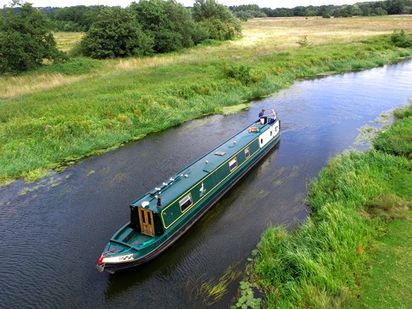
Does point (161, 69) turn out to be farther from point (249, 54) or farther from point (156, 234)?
point (156, 234)

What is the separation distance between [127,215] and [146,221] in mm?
3116

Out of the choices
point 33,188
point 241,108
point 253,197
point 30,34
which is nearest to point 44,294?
point 33,188

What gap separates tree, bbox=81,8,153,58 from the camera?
43.5 m

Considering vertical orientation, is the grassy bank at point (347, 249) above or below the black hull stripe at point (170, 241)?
above

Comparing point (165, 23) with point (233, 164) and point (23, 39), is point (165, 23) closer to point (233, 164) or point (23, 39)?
point (23, 39)

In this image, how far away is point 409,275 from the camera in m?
10.7

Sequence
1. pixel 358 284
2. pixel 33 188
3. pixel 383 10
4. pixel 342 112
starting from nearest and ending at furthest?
1. pixel 358 284
2. pixel 33 188
3. pixel 342 112
4. pixel 383 10

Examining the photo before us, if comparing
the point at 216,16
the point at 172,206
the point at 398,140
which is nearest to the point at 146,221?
the point at 172,206

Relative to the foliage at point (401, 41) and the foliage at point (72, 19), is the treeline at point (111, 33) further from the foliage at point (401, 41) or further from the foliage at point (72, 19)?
the foliage at point (72, 19)

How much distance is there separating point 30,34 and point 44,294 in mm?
33709

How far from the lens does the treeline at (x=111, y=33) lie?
121 ft

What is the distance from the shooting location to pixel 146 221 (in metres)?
13.5

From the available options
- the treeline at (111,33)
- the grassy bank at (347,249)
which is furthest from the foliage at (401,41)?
the grassy bank at (347,249)

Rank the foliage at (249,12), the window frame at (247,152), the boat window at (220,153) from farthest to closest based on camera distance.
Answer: the foliage at (249,12)
the window frame at (247,152)
the boat window at (220,153)
